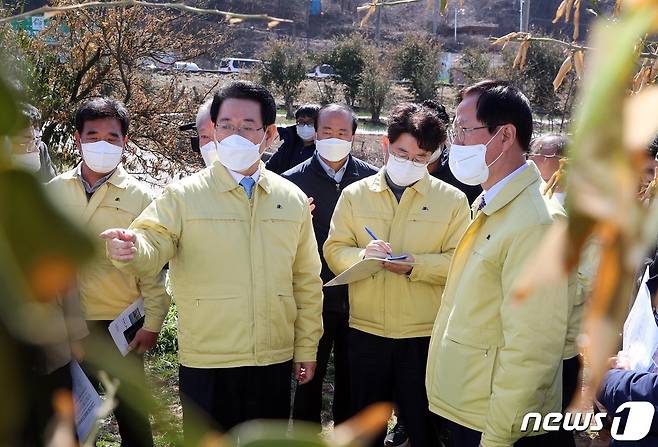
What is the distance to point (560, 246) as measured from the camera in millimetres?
271

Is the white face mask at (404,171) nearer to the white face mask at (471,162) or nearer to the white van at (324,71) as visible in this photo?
the white face mask at (471,162)

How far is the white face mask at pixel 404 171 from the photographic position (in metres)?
3.73

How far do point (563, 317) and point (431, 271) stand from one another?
1.07 m

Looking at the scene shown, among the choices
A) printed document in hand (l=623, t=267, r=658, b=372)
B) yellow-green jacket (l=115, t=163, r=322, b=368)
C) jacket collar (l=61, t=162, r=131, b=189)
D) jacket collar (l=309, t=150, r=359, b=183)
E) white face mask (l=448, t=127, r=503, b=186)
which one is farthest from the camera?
jacket collar (l=309, t=150, r=359, b=183)

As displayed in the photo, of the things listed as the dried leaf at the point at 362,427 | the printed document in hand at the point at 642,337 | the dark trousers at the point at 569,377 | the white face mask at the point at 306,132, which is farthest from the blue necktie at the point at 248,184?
the dried leaf at the point at 362,427

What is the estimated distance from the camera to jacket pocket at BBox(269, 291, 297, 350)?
319 centimetres

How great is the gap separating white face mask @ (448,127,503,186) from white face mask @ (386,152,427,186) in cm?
79

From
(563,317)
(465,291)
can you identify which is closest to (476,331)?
(465,291)

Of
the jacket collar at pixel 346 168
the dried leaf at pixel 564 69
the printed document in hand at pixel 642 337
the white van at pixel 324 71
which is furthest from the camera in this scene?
the white van at pixel 324 71

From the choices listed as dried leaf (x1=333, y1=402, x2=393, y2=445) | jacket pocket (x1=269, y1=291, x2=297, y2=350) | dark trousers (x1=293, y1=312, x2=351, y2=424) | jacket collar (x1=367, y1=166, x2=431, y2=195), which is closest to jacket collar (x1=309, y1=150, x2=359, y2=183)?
jacket collar (x1=367, y1=166, x2=431, y2=195)

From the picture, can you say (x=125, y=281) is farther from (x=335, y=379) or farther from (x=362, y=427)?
(x=362, y=427)

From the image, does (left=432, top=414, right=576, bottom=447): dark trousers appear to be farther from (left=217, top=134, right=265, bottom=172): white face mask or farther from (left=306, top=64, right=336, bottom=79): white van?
(left=306, top=64, right=336, bottom=79): white van

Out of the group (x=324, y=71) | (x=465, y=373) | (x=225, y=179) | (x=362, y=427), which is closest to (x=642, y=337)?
(x=465, y=373)

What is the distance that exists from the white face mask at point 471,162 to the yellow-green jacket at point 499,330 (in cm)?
→ 17
